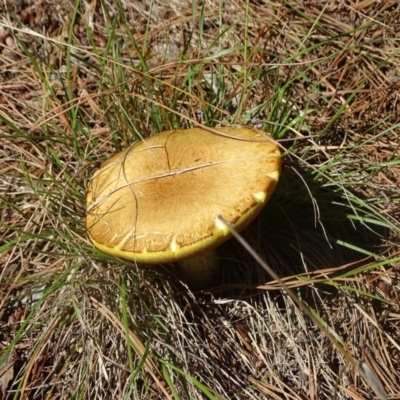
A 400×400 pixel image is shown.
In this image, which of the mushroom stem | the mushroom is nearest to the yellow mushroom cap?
the mushroom

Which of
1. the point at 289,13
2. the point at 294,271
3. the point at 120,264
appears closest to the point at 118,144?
the point at 120,264

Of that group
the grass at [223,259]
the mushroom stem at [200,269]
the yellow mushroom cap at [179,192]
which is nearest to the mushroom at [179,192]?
the yellow mushroom cap at [179,192]

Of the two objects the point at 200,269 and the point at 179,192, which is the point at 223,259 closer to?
the point at 200,269

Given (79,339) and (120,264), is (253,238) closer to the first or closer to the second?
(120,264)

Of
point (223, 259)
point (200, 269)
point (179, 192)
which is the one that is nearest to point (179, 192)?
point (179, 192)

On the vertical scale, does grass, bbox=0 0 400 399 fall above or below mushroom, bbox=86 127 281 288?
below

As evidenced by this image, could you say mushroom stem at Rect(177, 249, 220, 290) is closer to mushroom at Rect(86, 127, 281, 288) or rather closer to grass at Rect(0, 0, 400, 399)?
grass at Rect(0, 0, 400, 399)

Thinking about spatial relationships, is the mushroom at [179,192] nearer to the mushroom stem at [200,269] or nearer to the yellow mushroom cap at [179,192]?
the yellow mushroom cap at [179,192]
